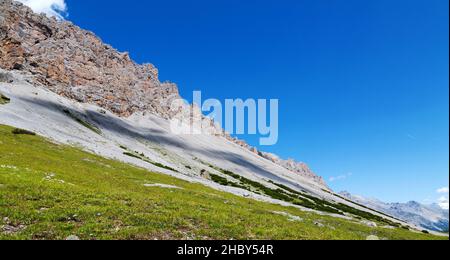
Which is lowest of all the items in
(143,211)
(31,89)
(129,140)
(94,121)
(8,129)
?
(143,211)

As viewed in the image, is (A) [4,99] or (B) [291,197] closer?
(B) [291,197]

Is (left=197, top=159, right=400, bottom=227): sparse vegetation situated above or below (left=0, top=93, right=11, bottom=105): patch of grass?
below

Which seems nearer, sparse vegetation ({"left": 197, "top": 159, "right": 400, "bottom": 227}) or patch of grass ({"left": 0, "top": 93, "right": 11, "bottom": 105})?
sparse vegetation ({"left": 197, "top": 159, "right": 400, "bottom": 227})

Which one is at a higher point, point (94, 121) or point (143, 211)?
point (94, 121)

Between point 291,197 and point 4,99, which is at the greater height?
point 4,99

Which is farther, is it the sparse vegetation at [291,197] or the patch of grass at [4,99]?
the patch of grass at [4,99]

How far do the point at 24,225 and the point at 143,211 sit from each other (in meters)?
8.78

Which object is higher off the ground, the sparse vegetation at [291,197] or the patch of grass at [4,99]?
the patch of grass at [4,99]
